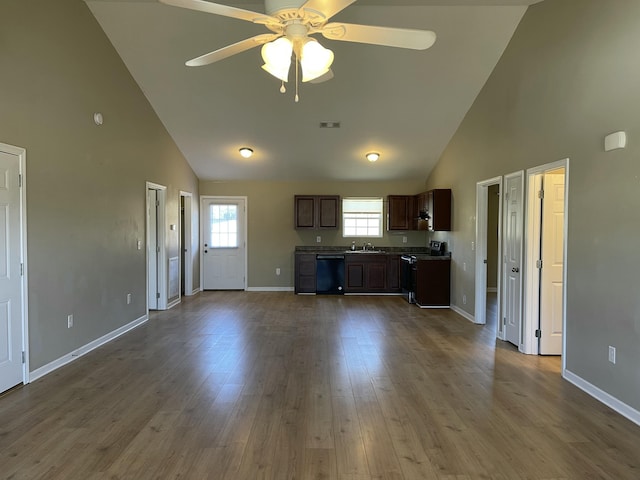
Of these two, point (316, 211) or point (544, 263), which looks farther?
point (316, 211)

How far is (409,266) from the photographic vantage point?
7.43 meters

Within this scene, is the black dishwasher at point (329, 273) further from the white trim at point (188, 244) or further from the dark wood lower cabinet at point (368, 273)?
the white trim at point (188, 244)

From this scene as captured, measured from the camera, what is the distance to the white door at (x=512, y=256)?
4.48 meters

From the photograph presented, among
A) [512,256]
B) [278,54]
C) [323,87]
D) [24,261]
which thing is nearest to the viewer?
[278,54]

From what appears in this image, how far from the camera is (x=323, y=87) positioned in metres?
5.54

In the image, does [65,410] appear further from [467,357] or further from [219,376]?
[467,357]

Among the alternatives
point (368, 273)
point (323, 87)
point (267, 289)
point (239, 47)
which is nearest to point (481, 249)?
point (368, 273)

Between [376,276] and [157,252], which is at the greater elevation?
[157,252]

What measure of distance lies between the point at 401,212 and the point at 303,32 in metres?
6.34

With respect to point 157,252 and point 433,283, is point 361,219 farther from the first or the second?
point 157,252

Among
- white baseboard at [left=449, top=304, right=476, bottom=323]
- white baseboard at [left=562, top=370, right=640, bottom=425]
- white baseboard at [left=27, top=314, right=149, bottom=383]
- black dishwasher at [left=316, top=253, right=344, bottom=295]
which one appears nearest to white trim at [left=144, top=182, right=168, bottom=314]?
white baseboard at [left=27, top=314, right=149, bottom=383]

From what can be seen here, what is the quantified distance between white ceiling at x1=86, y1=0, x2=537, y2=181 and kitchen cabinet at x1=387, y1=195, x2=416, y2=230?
0.66 m

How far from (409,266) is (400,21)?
4.23 metres

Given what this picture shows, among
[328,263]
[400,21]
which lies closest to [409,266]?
[328,263]
